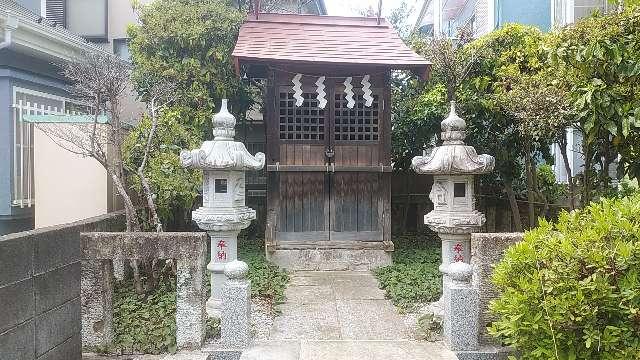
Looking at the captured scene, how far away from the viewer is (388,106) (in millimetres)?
9734

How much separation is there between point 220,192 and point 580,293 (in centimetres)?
457

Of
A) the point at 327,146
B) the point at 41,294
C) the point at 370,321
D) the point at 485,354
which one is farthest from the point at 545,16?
the point at 41,294

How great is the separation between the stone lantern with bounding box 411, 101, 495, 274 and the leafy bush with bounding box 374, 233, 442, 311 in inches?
45.7

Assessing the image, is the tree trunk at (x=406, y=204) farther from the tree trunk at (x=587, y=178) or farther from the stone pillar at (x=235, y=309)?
the stone pillar at (x=235, y=309)

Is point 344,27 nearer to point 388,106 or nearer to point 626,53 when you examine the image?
point 388,106

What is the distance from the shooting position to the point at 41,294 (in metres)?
4.58

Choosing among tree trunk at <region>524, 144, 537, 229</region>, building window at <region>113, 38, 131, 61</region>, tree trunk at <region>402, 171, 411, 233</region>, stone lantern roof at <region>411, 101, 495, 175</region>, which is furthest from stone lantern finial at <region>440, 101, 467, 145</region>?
building window at <region>113, 38, 131, 61</region>

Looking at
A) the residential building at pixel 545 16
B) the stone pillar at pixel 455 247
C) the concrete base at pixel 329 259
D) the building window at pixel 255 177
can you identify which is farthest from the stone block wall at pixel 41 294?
the residential building at pixel 545 16

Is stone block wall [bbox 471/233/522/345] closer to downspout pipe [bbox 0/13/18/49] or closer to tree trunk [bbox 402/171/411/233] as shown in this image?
tree trunk [bbox 402/171/411/233]

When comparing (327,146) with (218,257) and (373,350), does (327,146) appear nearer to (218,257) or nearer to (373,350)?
(218,257)

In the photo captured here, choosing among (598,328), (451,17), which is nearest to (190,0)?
(598,328)

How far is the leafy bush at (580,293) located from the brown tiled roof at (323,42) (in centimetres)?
545

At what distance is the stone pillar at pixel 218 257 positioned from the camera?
21.9ft

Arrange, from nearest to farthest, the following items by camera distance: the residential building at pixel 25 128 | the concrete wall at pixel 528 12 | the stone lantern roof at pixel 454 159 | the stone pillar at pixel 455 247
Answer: the stone lantern roof at pixel 454 159
the stone pillar at pixel 455 247
the residential building at pixel 25 128
the concrete wall at pixel 528 12
